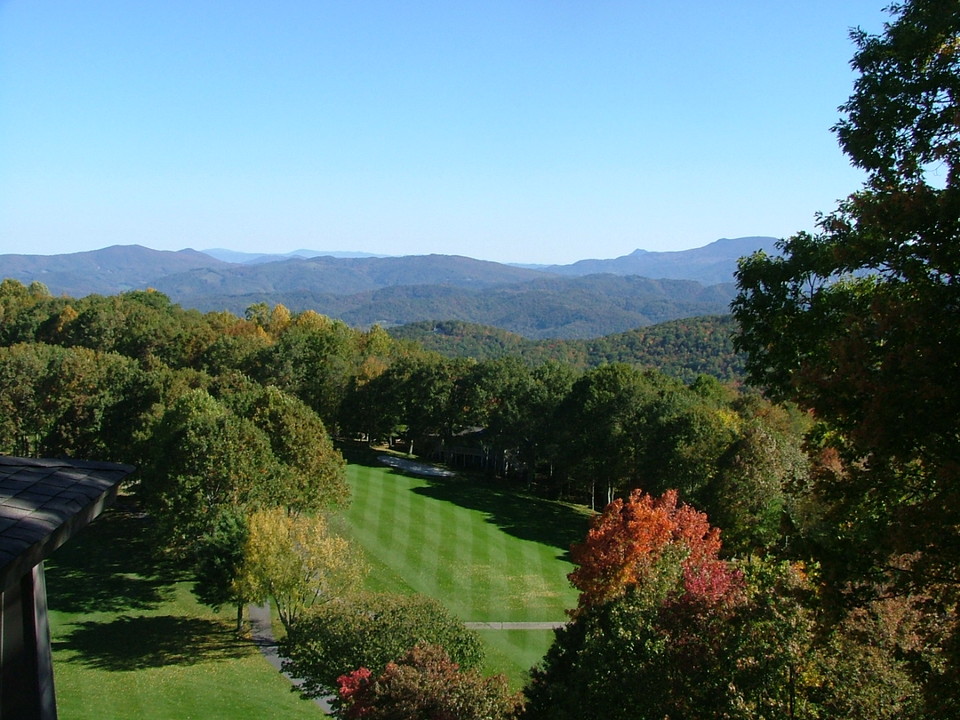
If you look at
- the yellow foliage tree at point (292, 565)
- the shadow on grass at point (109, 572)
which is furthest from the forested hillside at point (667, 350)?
the yellow foliage tree at point (292, 565)

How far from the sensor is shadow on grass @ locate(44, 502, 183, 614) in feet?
81.9

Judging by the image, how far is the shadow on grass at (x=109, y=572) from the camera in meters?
25.0

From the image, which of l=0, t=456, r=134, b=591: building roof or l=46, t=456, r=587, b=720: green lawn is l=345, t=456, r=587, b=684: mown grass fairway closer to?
l=46, t=456, r=587, b=720: green lawn

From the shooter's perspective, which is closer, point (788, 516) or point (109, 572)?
point (788, 516)

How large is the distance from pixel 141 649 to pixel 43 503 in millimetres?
21627

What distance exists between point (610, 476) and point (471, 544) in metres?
11.9

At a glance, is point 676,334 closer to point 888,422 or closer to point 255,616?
point 255,616

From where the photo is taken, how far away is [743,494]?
3170cm

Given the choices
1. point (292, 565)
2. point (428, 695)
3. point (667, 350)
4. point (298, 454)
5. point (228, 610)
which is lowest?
point (228, 610)

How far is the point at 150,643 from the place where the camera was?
22.7m

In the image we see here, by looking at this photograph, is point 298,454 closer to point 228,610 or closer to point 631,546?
point 228,610

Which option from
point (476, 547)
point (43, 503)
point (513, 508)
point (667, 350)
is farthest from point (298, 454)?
point (667, 350)

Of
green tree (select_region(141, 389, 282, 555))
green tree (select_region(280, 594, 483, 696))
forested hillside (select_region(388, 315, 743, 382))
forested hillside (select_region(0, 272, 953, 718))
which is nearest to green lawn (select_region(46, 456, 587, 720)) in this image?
forested hillside (select_region(0, 272, 953, 718))

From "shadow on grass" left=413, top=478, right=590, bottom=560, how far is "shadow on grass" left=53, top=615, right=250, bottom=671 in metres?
17.0
